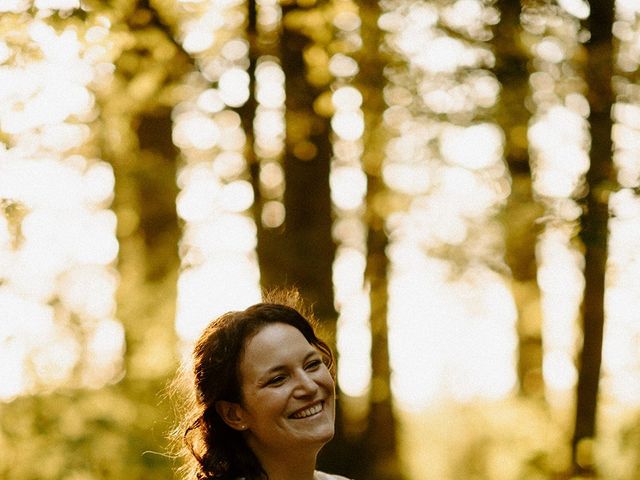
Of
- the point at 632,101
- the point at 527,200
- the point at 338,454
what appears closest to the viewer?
the point at 632,101

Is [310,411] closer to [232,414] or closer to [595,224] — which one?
[232,414]

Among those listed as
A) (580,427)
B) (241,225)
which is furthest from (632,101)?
(241,225)

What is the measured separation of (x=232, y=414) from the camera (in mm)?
3186

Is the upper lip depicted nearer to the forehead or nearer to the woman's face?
the woman's face

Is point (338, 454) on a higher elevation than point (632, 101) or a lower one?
lower

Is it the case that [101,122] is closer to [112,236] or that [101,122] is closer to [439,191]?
[112,236]

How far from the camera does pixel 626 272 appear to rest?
6.40m

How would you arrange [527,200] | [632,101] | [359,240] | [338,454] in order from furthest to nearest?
[359,240] < [338,454] < [527,200] < [632,101]

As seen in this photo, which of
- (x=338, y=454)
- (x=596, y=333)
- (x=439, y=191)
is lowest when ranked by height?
(x=338, y=454)

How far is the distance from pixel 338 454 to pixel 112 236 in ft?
8.04

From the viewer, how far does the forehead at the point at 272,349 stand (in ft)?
10.2

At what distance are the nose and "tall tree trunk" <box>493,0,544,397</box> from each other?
3226 millimetres

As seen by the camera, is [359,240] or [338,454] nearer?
[338,454]

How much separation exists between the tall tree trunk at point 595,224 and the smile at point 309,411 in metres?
2.21
